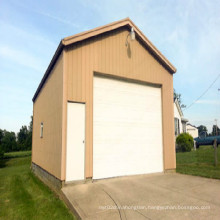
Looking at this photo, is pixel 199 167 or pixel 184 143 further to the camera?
pixel 184 143

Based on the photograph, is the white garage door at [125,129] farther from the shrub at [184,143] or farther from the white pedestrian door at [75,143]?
the shrub at [184,143]

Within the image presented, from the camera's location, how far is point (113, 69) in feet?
21.7

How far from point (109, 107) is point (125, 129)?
A: 3.54ft

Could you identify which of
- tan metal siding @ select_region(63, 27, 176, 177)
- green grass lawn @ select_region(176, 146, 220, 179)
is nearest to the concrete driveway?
tan metal siding @ select_region(63, 27, 176, 177)

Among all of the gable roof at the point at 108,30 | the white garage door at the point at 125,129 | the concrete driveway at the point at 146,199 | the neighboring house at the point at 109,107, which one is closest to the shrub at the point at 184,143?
the neighboring house at the point at 109,107

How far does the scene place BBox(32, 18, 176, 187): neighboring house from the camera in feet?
18.2

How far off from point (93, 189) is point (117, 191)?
0.67 m

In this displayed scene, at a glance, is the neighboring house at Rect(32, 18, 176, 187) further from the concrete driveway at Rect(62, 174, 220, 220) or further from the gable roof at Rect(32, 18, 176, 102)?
the concrete driveway at Rect(62, 174, 220, 220)

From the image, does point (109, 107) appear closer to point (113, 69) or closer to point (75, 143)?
point (113, 69)

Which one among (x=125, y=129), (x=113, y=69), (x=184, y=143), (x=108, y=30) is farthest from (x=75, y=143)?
(x=184, y=143)

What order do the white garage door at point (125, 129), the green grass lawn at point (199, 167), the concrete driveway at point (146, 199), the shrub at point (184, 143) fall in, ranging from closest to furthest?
the concrete driveway at point (146, 199) → the white garage door at point (125, 129) → the green grass lawn at point (199, 167) → the shrub at point (184, 143)

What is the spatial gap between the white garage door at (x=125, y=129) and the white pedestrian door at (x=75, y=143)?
57 cm

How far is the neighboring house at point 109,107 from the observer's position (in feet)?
18.2

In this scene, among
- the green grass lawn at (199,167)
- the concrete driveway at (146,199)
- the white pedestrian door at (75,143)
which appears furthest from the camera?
the green grass lawn at (199,167)
